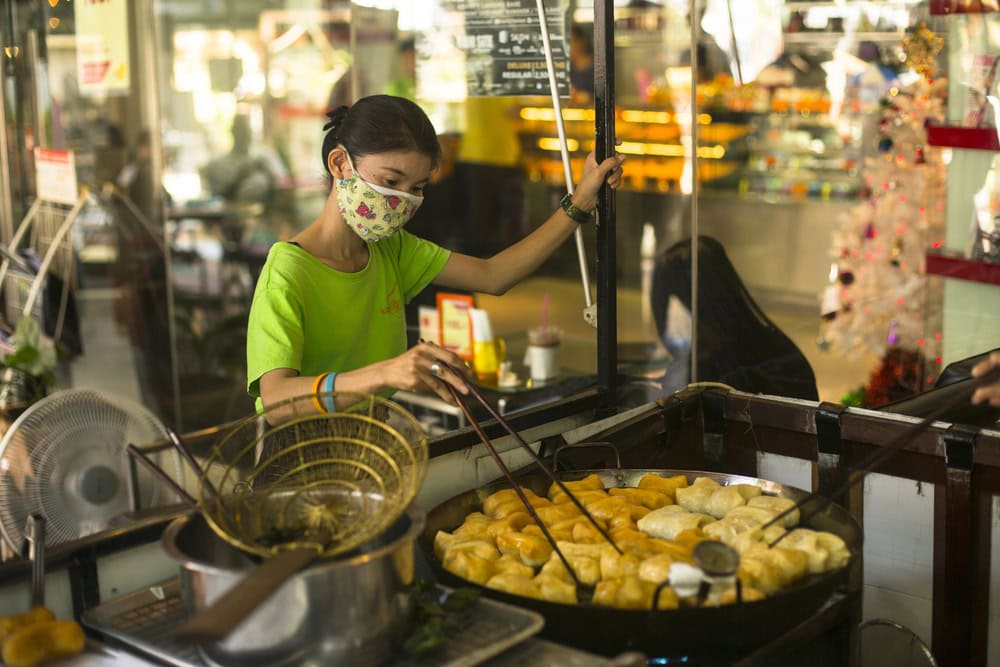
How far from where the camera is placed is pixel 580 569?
1.83 meters

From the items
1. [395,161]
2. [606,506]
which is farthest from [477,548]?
[395,161]

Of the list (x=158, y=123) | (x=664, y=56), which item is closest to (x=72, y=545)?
(x=158, y=123)

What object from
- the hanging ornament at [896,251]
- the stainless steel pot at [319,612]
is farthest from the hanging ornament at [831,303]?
the stainless steel pot at [319,612]

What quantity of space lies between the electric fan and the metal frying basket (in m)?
1.53

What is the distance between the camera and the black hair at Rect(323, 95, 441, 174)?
7.38 ft

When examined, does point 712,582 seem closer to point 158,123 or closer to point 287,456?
point 287,456

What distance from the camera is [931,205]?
4148 mm

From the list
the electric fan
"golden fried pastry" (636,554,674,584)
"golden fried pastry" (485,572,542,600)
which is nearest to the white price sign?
the electric fan

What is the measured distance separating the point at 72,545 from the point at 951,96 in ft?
11.0

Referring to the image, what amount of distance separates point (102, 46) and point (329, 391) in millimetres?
4274

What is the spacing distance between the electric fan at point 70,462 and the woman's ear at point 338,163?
133 centimetres

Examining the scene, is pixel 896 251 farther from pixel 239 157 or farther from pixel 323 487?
pixel 239 157

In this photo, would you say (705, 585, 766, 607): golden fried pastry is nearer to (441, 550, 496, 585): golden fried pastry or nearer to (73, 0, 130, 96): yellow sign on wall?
(441, 550, 496, 585): golden fried pastry

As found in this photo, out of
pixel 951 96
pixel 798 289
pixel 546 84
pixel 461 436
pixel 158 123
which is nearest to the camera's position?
pixel 461 436
